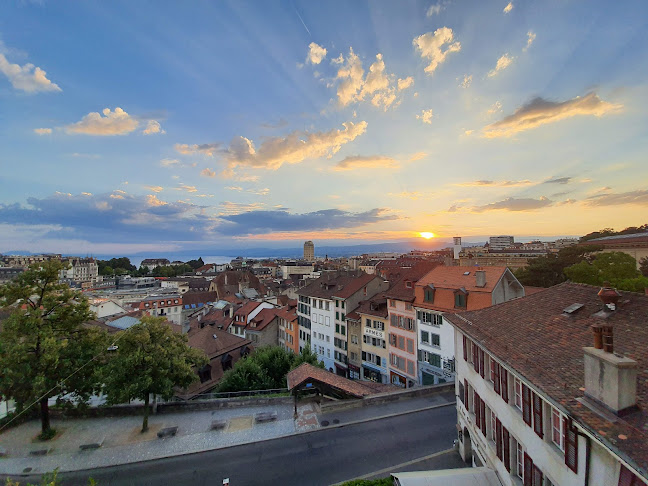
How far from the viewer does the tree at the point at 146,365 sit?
20234 millimetres

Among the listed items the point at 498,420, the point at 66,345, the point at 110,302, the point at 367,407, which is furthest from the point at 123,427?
the point at 110,302

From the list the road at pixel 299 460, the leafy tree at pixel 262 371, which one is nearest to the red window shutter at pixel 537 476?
the road at pixel 299 460

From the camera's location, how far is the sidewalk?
1836 cm

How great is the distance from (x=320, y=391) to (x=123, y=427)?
14.0 meters

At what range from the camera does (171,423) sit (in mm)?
22578

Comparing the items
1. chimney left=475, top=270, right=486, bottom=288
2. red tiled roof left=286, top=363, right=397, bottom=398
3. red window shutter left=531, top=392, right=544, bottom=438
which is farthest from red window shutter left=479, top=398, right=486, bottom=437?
chimney left=475, top=270, right=486, bottom=288

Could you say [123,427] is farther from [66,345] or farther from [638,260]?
[638,260]

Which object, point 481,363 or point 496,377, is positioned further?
point 481,363

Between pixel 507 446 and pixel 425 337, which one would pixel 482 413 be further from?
pixel 425 337

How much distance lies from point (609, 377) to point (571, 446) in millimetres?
2886

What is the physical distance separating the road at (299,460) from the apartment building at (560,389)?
10.0 feet

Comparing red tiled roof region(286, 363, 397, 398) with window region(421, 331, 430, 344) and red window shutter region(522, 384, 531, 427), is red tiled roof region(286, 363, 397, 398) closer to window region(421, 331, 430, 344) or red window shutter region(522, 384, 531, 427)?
window region(421, 331, 430, 344)

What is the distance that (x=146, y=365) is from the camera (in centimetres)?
2103

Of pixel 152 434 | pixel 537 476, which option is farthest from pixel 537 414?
pixel 152 434
